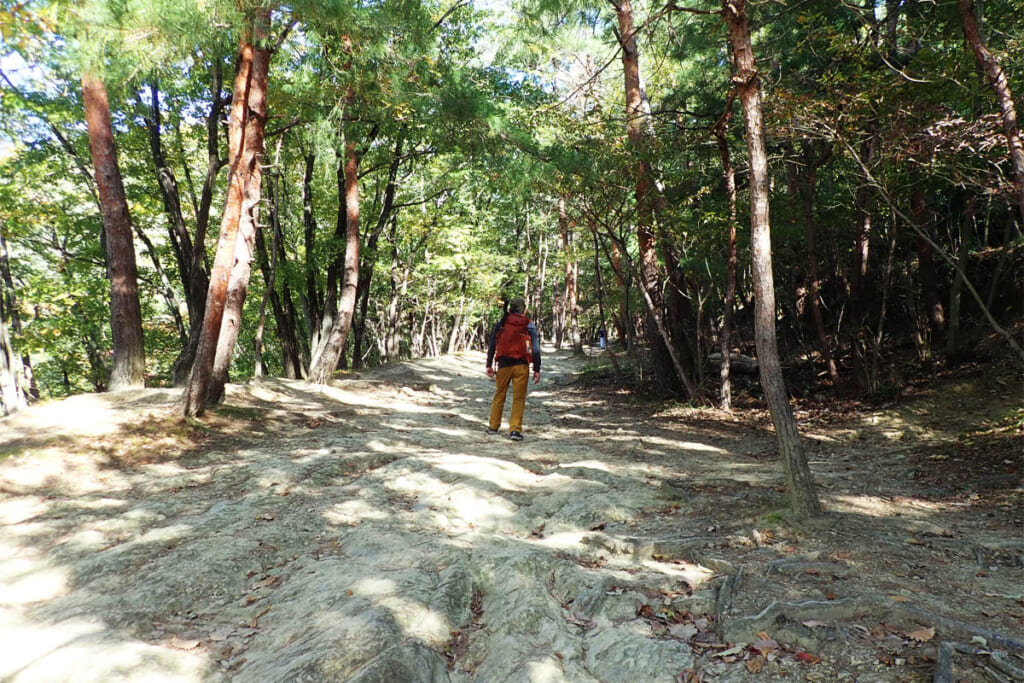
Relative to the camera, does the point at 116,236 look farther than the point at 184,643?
Yes

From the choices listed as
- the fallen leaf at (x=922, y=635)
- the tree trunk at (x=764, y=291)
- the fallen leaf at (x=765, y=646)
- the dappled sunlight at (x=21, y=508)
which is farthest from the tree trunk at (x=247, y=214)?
the fallen leaf at (x=922, y=635)

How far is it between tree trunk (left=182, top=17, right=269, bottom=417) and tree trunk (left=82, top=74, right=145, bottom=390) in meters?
1.98

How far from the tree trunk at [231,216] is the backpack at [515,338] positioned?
414 centimetres

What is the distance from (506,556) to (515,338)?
4356 mm

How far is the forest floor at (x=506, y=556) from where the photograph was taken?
2.81 metres

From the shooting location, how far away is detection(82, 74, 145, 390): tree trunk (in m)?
8.76

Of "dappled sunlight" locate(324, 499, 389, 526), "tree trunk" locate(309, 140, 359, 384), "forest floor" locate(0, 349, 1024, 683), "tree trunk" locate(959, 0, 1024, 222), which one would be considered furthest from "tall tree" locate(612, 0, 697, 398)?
"dappled sunlight" locate(324, 499, 389, 526)

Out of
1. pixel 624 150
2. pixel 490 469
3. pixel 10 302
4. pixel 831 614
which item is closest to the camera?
pixel 831 614

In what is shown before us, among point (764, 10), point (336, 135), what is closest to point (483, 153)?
point (336, 135)

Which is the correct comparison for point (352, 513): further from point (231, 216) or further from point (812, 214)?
point (812, 214)

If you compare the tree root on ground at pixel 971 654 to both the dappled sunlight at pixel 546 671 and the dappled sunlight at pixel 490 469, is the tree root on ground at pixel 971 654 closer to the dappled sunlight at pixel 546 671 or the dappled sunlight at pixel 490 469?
the dappled sunlight at pixel 546 671

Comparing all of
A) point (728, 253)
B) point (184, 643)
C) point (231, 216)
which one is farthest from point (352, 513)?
point (728, 253)

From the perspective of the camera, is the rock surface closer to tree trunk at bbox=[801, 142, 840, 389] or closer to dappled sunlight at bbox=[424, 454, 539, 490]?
dappled sunlight at bbox=[424, 454, 539, 490]

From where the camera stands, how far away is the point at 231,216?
27.2ft
